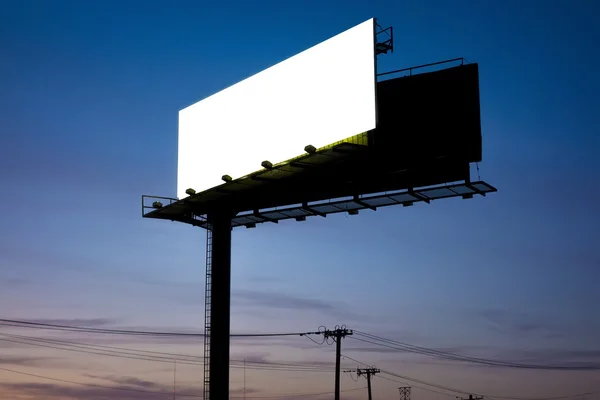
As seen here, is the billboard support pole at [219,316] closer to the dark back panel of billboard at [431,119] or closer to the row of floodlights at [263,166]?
the row of floodlights at [263,166]

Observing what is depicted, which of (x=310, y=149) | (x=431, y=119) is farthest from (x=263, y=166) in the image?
(x=431, y=119)

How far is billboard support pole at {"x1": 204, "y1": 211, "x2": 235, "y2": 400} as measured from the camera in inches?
1398

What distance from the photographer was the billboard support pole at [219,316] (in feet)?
116

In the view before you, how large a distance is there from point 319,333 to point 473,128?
98.8 ft

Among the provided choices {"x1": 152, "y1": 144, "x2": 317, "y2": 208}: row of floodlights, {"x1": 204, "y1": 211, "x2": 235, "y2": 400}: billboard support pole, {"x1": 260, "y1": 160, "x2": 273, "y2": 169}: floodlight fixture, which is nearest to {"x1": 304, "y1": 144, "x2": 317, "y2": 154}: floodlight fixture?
{"x1": 152, "y1": 144, "x2": 317, "y2": 208}: row of floodlights

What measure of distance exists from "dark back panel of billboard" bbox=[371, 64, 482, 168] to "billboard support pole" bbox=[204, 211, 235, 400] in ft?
27.7

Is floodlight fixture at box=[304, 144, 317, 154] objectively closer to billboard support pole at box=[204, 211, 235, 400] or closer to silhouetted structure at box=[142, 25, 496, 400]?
silhouetted structure at box=[142, 25, 496, 400]

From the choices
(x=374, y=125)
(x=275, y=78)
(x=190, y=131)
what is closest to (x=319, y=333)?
(x=190, y=131)

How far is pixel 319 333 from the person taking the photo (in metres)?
58.8

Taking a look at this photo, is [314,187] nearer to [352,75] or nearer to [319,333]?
[352,75]

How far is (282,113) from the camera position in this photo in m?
34.5

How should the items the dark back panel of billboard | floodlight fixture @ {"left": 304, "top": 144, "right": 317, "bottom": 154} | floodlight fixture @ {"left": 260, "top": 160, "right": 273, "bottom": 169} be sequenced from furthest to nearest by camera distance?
floodlight fixture @ {"left": 260, "top": 160, "right": 273, "bottom": 169}, the dark back panel of billboard, floodlight fixture @ {"left": 304, "top": 144, "right": 317, "bottom": 154}

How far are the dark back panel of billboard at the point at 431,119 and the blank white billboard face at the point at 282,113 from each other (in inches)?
80.5

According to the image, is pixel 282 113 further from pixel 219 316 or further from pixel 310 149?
pixel 219 316
